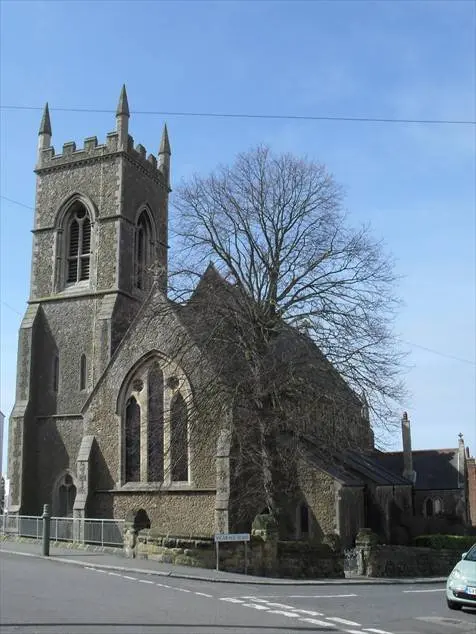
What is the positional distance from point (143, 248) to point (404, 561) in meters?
20.0

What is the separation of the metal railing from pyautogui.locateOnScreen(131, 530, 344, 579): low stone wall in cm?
290

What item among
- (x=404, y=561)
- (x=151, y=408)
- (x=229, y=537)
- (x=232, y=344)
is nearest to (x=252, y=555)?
(x=229, y=537)

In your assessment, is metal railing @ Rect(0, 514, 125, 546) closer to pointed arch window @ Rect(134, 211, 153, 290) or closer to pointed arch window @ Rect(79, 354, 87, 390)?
pointed arch window @ Rect(79, 354, 87, 390)

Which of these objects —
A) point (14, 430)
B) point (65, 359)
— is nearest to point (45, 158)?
point (65, 359)

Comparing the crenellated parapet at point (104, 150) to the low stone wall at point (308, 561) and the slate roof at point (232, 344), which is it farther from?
the low stone wall at point (308, 561)

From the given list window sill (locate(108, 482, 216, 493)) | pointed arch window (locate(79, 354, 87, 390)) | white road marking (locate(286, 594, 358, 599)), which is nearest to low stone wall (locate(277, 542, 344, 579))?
white road marking (locate(286, 594, 358, 599))

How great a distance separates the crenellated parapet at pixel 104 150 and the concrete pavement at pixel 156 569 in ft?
64.4

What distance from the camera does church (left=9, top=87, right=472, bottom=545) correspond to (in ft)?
80.2

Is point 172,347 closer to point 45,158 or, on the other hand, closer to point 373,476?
point 373,476

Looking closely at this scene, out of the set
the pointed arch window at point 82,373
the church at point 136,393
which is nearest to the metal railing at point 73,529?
the church at point 136,393

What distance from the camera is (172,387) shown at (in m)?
27.7

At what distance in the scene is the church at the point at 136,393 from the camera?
2445cm

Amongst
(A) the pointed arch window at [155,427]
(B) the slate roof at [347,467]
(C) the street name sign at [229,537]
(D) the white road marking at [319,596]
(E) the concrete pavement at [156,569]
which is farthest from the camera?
(A) the pointed arch window at [155,427]

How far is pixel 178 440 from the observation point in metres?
24.7
